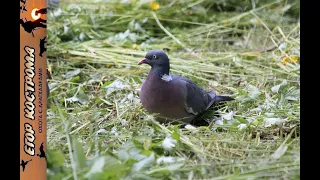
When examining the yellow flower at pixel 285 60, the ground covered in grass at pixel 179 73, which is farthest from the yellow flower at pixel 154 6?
the yellow flower at pixel 285 60

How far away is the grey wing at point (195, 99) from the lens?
130 centimetres

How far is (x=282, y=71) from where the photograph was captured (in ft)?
5.28

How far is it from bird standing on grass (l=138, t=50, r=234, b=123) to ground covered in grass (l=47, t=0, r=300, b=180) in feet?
0.13

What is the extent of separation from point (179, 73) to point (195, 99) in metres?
0.09

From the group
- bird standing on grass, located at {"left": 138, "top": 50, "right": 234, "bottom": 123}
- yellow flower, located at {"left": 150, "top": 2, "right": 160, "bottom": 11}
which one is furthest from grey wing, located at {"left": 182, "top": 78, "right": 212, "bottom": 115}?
yellow flower, located at {"left": 150, "top": 2, "right": 160, "bottom": 11}

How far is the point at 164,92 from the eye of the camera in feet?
4.09

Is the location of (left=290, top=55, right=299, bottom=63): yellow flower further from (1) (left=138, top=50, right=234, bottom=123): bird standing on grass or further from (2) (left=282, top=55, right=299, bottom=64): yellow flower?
(1) (left=138, top=50, right=234, bottom=123): bird standing on grass

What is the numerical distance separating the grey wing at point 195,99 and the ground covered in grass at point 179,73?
28mm

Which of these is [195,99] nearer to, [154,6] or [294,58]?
[294,58]

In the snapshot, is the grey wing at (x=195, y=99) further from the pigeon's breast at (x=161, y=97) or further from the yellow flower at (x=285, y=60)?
the yellow flower at (x=285, y=60)

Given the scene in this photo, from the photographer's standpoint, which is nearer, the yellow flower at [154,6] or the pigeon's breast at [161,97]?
the pigeon's breast at [161,97]

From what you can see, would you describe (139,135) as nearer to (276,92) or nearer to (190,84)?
(190,84)

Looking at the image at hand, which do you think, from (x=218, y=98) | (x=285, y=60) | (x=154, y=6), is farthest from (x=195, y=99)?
(x=154, y=6)

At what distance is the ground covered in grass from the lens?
947mm
